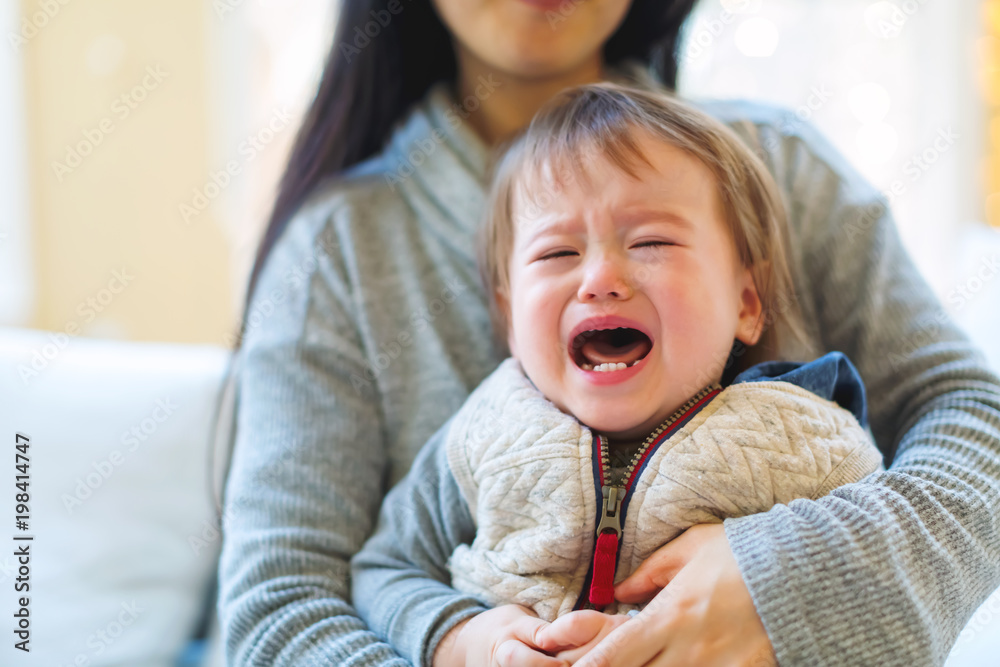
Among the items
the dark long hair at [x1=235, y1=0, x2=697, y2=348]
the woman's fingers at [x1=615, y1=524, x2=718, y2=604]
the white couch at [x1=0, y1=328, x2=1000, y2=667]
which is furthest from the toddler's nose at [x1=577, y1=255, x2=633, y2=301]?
the white couch at [x1=0, y1=328, x2=1000, y2=667]

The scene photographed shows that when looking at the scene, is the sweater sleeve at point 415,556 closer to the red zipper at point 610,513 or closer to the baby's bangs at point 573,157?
the red zipper at point 610,513

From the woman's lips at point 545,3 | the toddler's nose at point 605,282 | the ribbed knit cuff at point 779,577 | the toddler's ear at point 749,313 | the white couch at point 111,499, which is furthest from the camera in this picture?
the white couch at point 111,499

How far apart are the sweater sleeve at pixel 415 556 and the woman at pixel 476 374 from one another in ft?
0.06

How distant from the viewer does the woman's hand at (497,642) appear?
76 cm

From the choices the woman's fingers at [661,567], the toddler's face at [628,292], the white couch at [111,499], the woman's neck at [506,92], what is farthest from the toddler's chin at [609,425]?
the white couch at [111,499]

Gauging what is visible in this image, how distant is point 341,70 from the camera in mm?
1305

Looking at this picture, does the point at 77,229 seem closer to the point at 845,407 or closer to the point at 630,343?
the point at 630,343

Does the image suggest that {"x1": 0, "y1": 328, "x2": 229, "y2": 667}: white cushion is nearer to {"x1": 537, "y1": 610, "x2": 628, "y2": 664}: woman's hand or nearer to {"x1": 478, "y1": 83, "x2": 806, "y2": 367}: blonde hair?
{"x1": 478, "y1": 83, "x2": 806, "y2": 367}: blonde hair

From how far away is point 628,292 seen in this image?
845 mm

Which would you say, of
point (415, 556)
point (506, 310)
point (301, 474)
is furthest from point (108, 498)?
point (506, 310)

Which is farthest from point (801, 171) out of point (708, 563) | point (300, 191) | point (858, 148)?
point (858, 148)

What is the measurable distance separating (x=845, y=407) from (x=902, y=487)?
0.14 m

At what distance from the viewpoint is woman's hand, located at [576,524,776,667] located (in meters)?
0.75

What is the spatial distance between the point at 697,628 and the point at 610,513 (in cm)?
13
